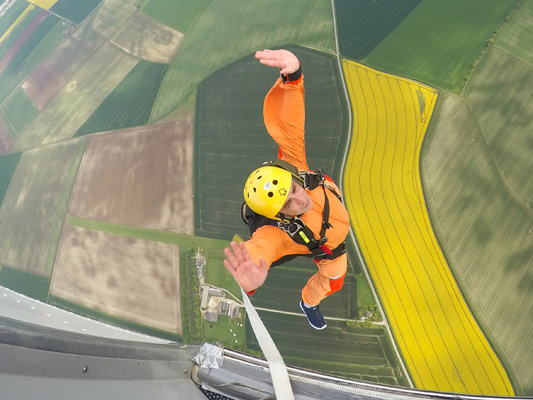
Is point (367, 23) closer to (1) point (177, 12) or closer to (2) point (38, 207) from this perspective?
(1) point (177, 12)

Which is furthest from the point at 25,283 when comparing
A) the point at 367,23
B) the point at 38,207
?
the point at 367,23

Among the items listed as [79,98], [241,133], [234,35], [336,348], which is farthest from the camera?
[79,98]

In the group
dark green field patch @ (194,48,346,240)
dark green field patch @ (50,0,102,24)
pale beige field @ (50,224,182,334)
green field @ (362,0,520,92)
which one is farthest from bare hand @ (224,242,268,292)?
dark green field patch @ (50,0,102,24)

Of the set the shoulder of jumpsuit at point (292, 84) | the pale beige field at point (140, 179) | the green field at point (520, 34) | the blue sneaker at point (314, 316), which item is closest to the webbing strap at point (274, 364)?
the shoulder of jumpsuit at point (292, 84)

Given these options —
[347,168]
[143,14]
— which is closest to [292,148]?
[347,168]

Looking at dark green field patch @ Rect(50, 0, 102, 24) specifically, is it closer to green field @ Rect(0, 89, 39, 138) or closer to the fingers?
green field @ Rect(0, 89, 39, 138)
